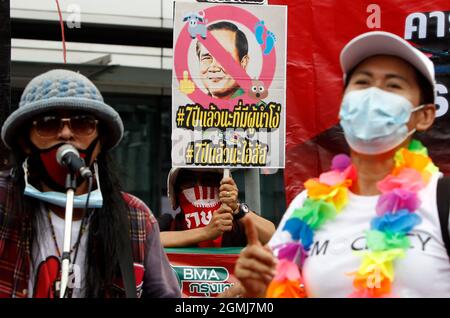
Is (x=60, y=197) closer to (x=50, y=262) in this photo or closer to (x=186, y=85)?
(x=50, y=262)

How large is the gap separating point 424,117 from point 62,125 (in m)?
1.14

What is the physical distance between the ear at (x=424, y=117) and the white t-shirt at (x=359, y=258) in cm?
15

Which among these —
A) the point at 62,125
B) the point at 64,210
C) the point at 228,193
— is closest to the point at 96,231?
the point at 64,210

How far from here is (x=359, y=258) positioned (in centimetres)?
274

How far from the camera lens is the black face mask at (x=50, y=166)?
315cm

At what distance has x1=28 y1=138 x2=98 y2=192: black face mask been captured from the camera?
10.3ft

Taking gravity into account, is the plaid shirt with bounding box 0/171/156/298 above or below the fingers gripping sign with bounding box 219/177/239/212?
below

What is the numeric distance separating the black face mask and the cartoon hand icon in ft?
5.93

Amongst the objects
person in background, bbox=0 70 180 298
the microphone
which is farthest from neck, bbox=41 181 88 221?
the microphone

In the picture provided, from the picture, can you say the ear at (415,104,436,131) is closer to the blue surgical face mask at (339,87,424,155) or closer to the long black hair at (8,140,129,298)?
the blue surgical face mask at (339,87,424,155)

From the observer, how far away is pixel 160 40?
6.11 meters

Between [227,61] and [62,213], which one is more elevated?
[227,61]
